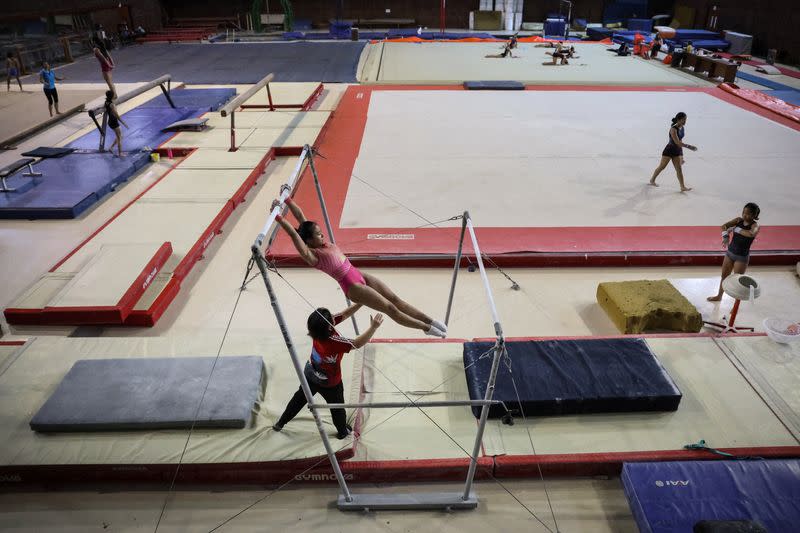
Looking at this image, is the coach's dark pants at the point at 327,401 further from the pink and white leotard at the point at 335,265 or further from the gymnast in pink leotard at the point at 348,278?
the pink and white leotard at the point at 335,265

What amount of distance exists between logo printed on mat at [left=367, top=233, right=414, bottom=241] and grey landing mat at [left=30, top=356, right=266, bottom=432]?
3.06 m

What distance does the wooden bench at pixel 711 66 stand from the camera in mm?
15592

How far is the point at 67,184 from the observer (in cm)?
912

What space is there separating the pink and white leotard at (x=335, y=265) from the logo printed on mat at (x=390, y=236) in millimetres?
2907

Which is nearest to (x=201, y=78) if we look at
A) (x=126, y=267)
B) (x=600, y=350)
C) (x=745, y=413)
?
(x=126, y=267)

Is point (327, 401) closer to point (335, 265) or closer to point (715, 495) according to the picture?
point (335, 265)

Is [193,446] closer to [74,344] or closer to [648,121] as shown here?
[74,344]

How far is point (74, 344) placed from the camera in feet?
17.2

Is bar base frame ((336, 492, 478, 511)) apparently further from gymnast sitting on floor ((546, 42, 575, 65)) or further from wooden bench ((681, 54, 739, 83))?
gymnast sitting on floor ((546, 42, 575, 65))

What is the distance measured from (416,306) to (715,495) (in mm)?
3471

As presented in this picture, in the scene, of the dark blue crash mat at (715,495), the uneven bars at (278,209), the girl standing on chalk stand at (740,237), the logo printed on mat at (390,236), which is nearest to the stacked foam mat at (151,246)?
the logo printed on mat at (390,236)

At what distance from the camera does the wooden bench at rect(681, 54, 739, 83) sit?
15592 millimetres

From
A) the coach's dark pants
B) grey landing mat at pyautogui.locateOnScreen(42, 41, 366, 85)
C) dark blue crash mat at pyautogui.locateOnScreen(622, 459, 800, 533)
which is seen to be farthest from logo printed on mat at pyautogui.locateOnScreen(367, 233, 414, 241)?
grey landing mat at pyautogui.locateOnScreen(42, 41, 366, 85)

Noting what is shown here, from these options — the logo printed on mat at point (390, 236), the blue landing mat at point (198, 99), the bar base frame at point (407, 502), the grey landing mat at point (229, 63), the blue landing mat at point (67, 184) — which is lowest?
the bar base frame at point (407, 502)
